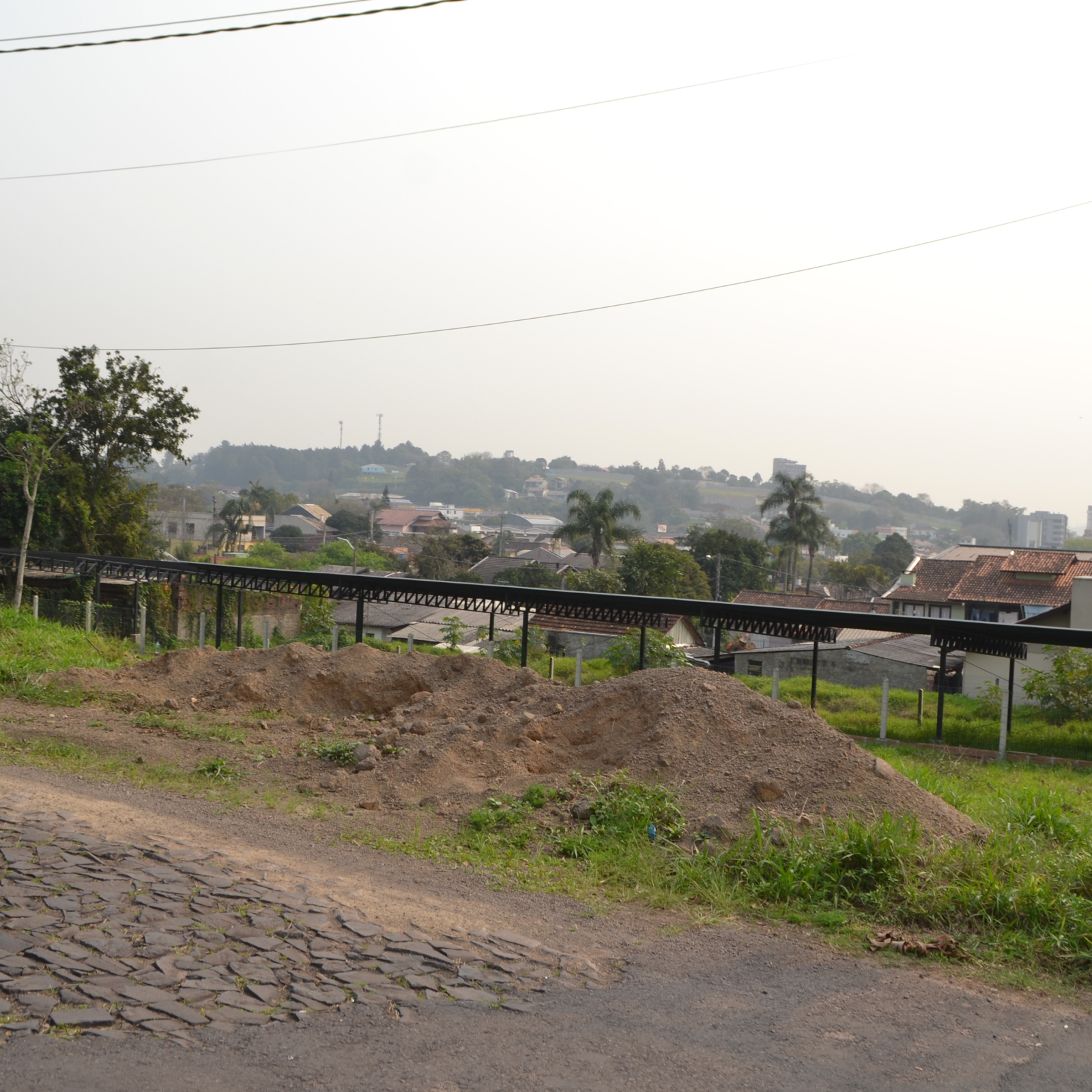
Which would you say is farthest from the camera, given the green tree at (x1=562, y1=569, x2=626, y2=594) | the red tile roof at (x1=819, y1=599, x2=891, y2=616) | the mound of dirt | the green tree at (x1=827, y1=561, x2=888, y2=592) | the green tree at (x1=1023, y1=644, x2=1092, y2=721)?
the green tree at (x1=827, y1=561, x2=888, y2=592)

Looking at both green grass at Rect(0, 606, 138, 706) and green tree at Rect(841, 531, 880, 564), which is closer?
green grass at Rect(0, 606, 138, 706)

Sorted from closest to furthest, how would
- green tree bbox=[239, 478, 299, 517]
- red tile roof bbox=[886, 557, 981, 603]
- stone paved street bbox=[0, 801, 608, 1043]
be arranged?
stone paved street bbox=[0, 801, 608, 1043] → red tile roof bbox=[886, 557, 981, 603] → green tree bbox=[239, 478, 299, 517]

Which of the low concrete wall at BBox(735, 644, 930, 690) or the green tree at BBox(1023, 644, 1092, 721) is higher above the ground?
the green tree at BBox(1023, 644, 1092, 721)

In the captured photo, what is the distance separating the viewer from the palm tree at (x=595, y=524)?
7019cm

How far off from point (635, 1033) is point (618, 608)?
14.5m

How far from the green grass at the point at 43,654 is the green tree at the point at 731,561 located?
51.0 meters

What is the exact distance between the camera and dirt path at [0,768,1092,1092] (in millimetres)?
3635

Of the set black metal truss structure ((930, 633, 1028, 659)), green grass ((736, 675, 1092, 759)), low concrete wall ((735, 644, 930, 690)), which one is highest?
black metal truss structure ((930, 633, 1028, 659))

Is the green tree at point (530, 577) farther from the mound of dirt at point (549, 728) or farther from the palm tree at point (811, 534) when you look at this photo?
the mound of dirt at point (549, 728)

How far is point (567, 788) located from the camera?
8094mm

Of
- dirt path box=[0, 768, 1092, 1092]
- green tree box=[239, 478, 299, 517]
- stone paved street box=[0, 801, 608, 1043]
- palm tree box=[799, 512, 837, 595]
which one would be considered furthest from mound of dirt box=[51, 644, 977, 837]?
green tree box=[239, 478, 299, 517]

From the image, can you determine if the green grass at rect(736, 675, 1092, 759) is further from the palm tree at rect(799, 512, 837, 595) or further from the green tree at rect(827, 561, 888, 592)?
the green tree at rect(827, 561, 888, 592)

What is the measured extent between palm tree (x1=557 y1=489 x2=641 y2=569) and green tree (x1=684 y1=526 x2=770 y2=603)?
5.37 m

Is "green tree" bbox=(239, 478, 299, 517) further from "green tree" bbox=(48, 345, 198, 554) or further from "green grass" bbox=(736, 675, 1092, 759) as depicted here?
"green grass" bbox=(736, 675, 1092, 759)
